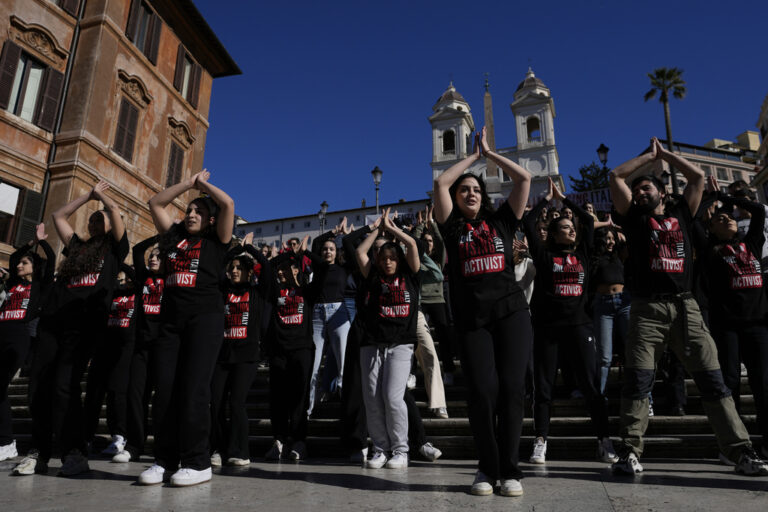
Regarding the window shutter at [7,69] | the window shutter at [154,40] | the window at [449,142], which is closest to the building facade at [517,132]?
the window at [449,142]

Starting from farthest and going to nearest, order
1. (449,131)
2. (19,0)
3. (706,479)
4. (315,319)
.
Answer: (449,131)
(19,0)
(315,319)
(706,479)

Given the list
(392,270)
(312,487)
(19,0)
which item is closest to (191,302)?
(312,487)

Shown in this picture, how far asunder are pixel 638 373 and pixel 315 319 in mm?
4110

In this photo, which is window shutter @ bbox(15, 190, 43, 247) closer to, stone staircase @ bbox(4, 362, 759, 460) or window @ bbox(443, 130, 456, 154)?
stone staircase @ bbox(4, 362, 759, 460)

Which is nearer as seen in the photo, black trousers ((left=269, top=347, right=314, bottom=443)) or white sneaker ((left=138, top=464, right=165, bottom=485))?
white sneaker ((left=138, top=464, right=165, bottom=485))

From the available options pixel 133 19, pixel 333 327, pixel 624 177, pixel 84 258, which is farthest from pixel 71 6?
pixel 624 177

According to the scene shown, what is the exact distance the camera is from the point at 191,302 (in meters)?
3.64

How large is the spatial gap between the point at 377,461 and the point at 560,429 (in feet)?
6.50

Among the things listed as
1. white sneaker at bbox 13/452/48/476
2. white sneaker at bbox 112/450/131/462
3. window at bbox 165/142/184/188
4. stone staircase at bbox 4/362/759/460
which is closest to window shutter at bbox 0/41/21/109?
window at bbox 165/142/184/188

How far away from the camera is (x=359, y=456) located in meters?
4.59

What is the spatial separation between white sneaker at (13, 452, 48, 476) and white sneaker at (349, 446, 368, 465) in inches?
104

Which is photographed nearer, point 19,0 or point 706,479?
point 706,479

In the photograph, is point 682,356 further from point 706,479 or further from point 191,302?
point 191,302

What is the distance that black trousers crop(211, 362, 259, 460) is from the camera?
446 centimetres
